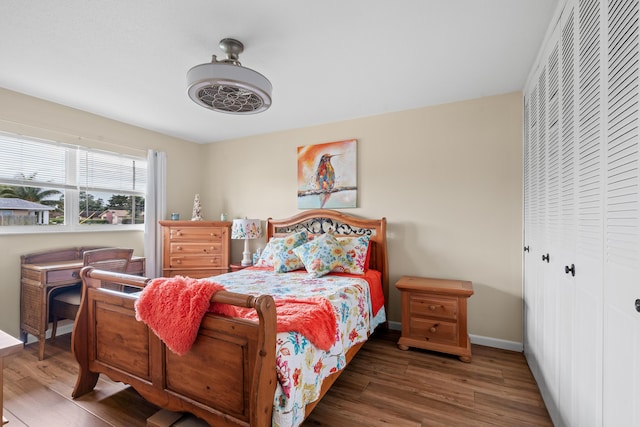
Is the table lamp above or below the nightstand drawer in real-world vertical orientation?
above

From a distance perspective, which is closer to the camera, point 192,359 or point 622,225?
point 622,225

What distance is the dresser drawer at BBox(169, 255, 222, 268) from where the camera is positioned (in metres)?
3.74

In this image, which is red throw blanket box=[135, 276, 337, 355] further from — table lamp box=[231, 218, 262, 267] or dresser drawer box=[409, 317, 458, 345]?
table lamp box=[231, 218, 262, 267]

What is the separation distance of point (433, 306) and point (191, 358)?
6.64 ft

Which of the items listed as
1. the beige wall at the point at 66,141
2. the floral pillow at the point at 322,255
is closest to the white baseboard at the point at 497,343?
the floral pillow at the point at 322,255

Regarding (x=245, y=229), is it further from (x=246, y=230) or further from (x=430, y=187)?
(x=430, y=187)

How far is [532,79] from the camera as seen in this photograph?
231 centimetres

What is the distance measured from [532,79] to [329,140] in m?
2.05

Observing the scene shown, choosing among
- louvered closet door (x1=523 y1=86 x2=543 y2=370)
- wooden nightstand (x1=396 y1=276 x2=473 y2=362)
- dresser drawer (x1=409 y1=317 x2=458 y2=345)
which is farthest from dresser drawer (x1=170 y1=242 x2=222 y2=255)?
louvered closet door (x1=523 y1=86 x2=543 y2=370)

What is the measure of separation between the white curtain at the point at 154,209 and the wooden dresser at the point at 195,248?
0.15m

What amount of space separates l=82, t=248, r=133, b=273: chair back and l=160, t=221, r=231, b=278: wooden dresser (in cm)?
83

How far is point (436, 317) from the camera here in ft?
8.52

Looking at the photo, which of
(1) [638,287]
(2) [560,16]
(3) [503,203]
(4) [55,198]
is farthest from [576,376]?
(4) [55,198]

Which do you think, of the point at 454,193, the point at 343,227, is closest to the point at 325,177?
the point at 343,227
